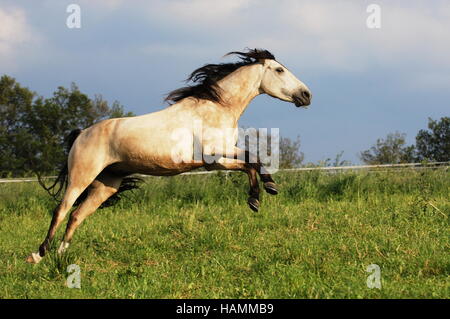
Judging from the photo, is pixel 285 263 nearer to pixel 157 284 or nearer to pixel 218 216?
pixel 157 284

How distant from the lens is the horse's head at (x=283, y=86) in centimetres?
762

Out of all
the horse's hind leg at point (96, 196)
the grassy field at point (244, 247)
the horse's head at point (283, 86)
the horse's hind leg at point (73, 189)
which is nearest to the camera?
the grassy field at point (244, 247)

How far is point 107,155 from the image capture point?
23.9 ft

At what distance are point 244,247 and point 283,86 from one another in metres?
2.29

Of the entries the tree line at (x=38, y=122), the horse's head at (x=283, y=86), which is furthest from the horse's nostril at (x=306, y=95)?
the tree line at (x=38, y=122)

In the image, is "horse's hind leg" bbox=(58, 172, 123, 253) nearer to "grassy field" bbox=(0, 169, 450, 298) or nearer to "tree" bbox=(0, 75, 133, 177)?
"grassy field" bbox=(0, 169, 450, 298)

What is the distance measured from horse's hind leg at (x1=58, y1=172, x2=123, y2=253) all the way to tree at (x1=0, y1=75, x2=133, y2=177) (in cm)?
3579

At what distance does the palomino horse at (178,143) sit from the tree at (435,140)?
52928 millimetres

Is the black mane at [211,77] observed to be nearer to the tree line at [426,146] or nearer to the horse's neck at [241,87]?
the horse's neck at [241,87]

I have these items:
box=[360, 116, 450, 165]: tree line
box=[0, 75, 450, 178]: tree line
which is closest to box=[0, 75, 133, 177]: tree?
box=[0, 75, 450, 178]: tree line

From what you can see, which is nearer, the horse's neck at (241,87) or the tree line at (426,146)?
the horse's neck at (241,87)

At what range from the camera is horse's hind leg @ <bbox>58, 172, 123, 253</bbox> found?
7850 millimetres

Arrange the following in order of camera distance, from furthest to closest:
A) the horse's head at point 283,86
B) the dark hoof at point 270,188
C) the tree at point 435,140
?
the tree at point 435,140, the horse's head at point 283,86, the dark hoof at point 270,188

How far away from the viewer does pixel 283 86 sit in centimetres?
761
